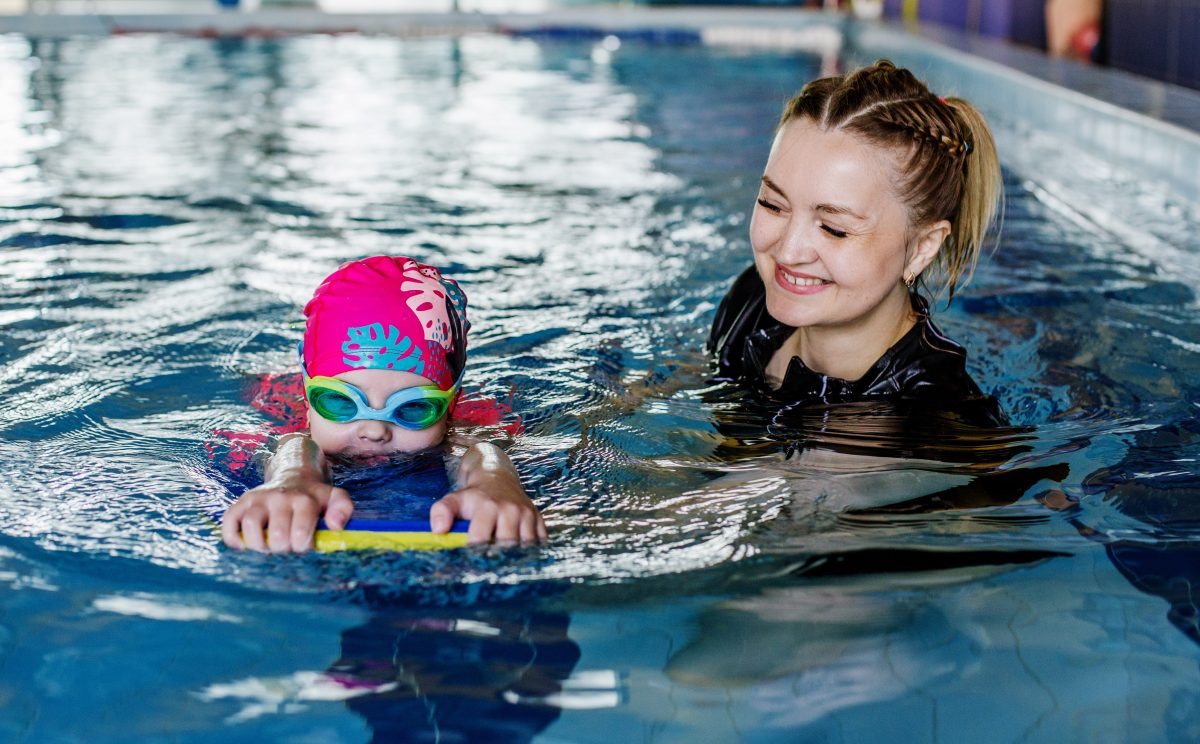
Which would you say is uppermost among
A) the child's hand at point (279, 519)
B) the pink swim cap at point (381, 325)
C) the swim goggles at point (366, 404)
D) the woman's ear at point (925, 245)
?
the woman's ear at point (925, 245)

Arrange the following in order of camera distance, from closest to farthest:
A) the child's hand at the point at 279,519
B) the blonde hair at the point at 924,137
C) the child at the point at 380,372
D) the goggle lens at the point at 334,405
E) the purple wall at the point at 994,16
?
the child's hand at the point at 279,519 → the child at the point at 380,372 → the goggle lens at the point at 334,405 → the blonde hair at the point at 924,137 → the purple wall at the point at 994,16

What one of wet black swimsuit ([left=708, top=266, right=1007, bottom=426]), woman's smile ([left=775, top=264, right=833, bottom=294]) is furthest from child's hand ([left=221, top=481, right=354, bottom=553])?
wet black swimsuit ([left=708, top=266, right=1007, bottom=426])

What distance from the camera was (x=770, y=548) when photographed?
259 centimetres

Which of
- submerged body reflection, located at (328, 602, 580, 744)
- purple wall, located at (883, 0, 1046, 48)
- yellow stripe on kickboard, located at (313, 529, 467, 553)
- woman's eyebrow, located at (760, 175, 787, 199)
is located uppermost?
purple wall, located at (883, 0, 1046, 48)

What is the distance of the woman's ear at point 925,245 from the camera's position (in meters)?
3.06

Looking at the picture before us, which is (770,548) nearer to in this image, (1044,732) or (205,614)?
(1044,732)

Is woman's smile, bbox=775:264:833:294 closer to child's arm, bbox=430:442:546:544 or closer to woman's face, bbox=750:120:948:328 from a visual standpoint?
woman's face, bbox=750:120:948:328

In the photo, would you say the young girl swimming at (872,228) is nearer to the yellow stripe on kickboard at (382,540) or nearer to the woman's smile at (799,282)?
the woman's smile at (799,282)

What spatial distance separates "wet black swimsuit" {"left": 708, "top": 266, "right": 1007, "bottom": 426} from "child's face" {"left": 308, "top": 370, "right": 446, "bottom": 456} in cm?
102

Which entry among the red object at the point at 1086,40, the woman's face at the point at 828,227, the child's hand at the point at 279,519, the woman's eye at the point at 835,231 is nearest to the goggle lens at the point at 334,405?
the child's hand at the point at 279,519

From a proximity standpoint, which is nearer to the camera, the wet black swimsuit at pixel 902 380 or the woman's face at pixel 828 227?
the woman's face at pixel 828 227

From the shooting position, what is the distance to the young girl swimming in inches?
116

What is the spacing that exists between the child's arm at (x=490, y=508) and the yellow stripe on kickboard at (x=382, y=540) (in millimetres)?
22

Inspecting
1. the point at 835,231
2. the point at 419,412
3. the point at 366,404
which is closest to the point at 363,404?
the point at 366,404
